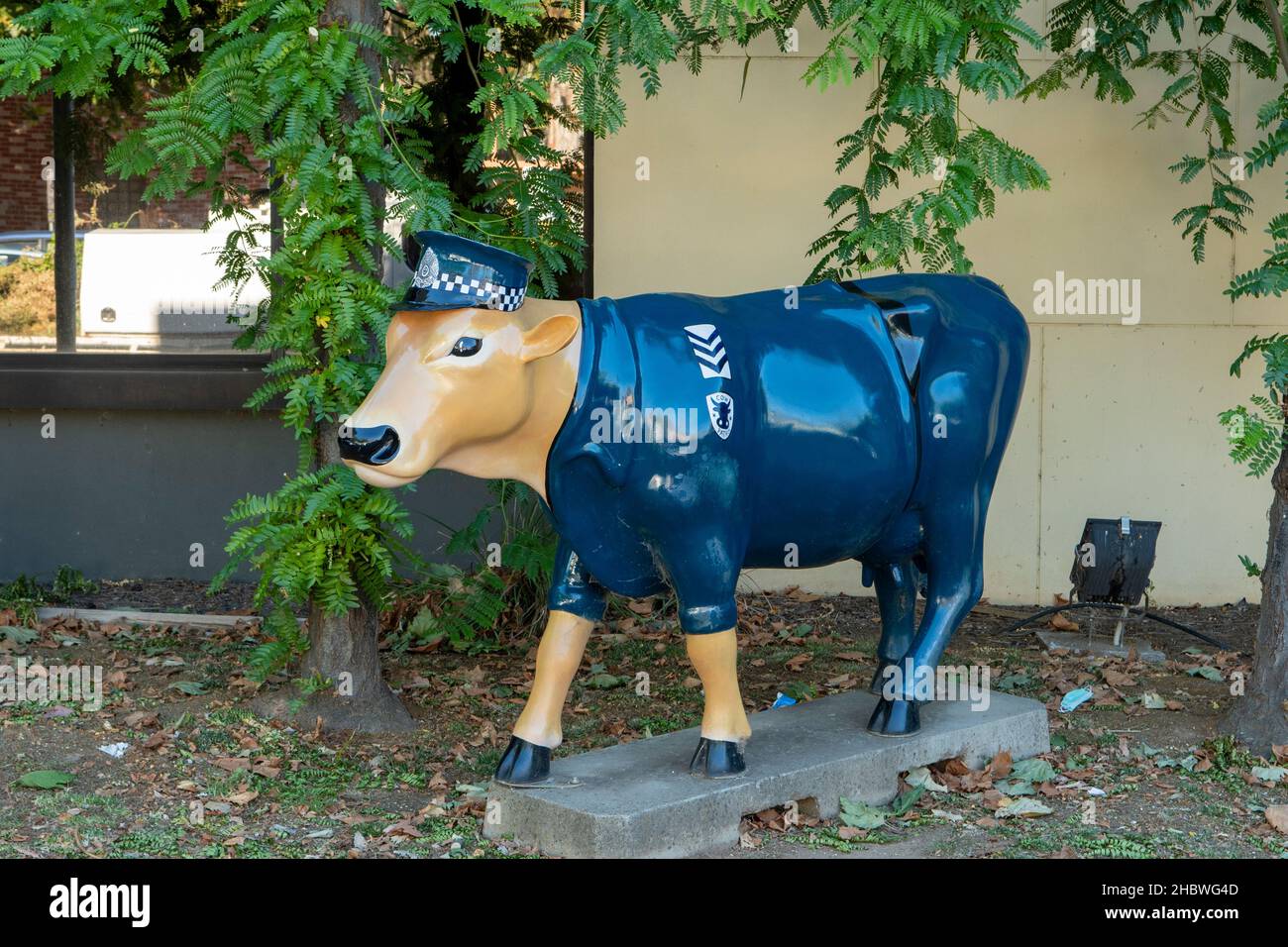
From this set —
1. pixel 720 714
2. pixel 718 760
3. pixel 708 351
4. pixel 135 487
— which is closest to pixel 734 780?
pixel 718 760

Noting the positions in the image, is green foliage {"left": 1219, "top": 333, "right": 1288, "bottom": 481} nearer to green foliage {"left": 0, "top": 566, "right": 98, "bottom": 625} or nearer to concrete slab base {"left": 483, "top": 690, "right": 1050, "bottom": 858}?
concrete slab base {"left": 483, "top": 690, "right": 1050, "bottom": 858}

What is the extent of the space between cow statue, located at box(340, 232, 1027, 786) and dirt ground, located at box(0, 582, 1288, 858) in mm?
497

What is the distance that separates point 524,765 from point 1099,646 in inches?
152

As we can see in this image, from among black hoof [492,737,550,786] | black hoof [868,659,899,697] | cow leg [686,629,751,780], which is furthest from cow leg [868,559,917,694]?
black hoof [492,737,550,786]

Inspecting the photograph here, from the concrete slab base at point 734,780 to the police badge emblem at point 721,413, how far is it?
1144mm

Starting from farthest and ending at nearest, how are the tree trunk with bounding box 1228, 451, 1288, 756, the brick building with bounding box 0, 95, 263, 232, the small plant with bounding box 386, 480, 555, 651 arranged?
the brick building with bounding box 0, 95, 263, 232 < the small plant with bounding box 386, 480, 555, 651 < the tree trunk with bounding box 1228, 451, 1288, 756

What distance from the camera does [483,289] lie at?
410cm

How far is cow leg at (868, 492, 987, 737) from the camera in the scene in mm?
5008

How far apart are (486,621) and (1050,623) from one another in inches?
129

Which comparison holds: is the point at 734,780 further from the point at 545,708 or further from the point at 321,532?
the point at 321,532

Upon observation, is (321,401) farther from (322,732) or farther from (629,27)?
(629,27)

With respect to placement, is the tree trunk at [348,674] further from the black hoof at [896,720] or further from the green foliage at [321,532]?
the black hoof at [896,720]

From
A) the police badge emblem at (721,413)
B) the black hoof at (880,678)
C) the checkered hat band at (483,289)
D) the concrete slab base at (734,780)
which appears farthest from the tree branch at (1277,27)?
the checkered hat band at (483,289)
